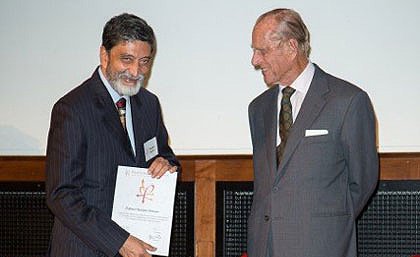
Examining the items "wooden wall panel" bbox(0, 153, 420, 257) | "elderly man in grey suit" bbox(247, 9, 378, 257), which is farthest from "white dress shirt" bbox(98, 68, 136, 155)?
"wooden wall panel" bbox(0, 153, 420, 257)

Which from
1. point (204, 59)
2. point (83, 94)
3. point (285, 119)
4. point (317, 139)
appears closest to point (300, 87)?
point (285, 119)

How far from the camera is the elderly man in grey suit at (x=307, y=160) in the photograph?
2604 mm

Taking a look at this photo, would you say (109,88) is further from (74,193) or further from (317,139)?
(317,139)

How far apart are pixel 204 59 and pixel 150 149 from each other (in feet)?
4.22

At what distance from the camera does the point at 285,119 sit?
8.99 ft

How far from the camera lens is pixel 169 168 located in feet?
8.68

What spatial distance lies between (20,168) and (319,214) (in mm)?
1892

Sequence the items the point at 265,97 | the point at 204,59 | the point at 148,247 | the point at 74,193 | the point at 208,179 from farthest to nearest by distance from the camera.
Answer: the point at 204,59 → the point at 208,179 → the point at 265,97 → the point at 148,247 → the point at 74,193

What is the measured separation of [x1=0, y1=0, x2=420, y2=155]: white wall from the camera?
12.1 feet

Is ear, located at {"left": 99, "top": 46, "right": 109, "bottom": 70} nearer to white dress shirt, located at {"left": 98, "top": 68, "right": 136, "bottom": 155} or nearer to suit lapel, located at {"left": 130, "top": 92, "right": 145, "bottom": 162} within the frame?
white dress shirt, located at {"left": 98, "top": 68, "right": 136, "bottom": 155}

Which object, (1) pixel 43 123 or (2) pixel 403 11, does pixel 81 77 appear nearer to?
(1) pixel 43 123

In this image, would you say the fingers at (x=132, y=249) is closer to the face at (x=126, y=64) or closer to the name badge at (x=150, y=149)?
the name badge at (x=150, y=149)

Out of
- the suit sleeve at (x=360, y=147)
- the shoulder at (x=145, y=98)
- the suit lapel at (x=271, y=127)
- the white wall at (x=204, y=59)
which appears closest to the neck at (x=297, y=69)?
the suit lapel at (x=271, y=127)

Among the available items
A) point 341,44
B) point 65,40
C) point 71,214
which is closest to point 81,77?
point 65,40
